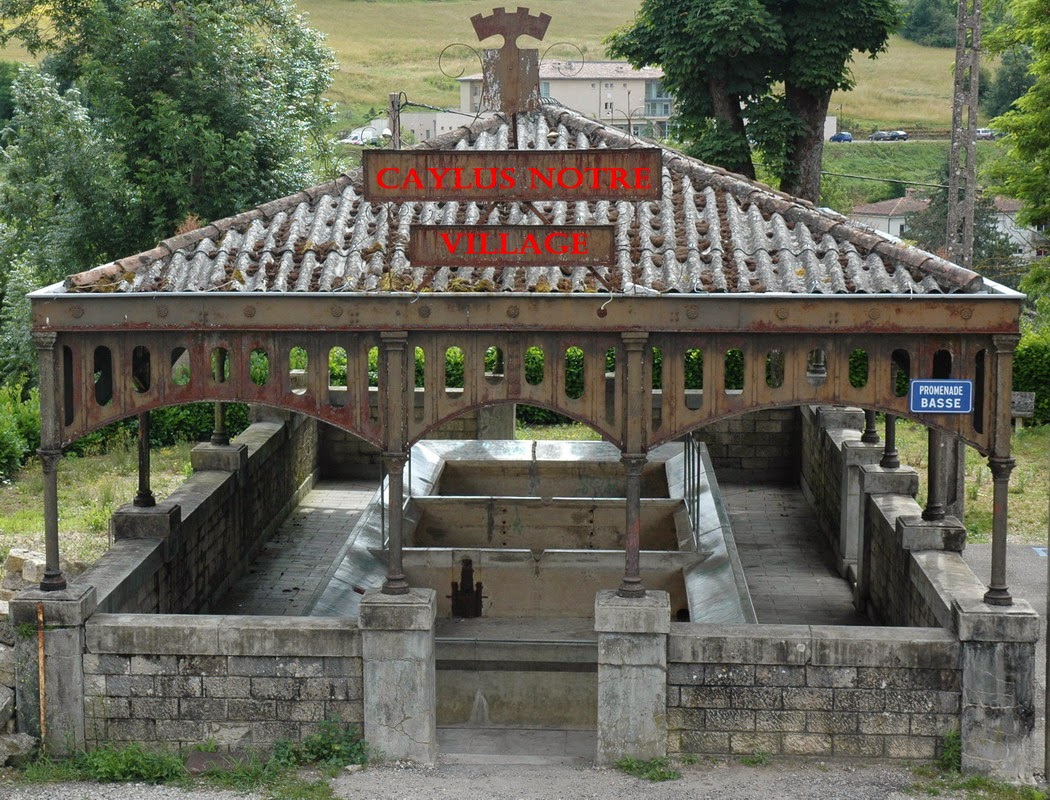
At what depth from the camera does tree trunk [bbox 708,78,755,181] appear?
2961 cm

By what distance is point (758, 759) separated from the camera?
10.3 metres

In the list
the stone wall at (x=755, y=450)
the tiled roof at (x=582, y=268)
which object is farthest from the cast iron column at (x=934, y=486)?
the stone wall at (x=755, y=450)

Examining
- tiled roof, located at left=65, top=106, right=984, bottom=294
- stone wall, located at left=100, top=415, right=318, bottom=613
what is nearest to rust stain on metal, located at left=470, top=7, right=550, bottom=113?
tiled roof, located at left=65, top=106, right=984, bottom=294

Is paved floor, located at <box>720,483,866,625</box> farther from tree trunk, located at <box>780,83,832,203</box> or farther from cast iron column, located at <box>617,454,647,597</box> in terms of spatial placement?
tree trunk, located at <box>780,83,832,203</box>

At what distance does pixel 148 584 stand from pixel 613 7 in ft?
263

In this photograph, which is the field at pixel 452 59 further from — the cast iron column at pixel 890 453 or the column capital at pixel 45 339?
the column capital at pixel 45 339

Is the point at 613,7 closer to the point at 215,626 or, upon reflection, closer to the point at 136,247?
the point at 136,247

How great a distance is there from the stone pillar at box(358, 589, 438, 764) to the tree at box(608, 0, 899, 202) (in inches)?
800

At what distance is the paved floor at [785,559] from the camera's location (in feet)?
50.2

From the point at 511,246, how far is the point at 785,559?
8569 millimetres

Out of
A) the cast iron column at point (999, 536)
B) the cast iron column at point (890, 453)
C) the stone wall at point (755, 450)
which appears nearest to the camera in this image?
the cast iron column at point (999, 536)

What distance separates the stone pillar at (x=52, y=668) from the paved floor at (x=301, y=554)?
360 centimetres

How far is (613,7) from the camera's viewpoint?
87.5m

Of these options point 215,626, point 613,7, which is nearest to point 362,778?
point 215,626
